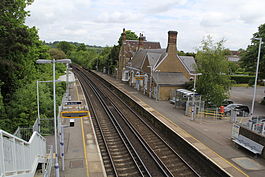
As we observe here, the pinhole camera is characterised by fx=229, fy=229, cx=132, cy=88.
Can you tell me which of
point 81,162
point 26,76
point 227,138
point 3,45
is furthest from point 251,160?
point 26,76

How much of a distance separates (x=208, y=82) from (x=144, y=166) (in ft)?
50.7

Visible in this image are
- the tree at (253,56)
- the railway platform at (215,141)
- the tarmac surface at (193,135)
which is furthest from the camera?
the tree at (253,56)

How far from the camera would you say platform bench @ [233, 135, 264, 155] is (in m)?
14.8

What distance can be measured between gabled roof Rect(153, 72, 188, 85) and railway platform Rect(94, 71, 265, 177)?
7400 mm

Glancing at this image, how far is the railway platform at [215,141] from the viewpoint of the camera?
1327 centimetres

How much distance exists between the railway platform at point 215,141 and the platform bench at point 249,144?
1.39ft

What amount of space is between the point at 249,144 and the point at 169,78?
67.0 feet

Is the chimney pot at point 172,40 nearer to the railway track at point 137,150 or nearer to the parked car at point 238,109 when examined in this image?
the parked car at point 238,109

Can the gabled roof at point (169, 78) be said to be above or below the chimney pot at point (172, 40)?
below

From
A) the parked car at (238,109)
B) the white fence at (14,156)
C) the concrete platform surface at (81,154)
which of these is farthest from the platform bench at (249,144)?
the white fence at (14,156)

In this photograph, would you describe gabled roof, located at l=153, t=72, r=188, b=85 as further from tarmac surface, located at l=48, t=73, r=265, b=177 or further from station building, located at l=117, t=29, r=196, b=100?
tarmac surface, located at l=48, t=73, r=265, b=177

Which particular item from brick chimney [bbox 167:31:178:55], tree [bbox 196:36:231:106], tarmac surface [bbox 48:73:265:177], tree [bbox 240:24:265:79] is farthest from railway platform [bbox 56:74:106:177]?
tree [bbox 240:24:265:79]

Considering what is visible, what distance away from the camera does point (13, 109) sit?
20.6 meters

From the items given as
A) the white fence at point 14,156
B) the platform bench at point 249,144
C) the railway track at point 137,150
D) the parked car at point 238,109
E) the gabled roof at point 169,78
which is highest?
the gabled roof at point 169,78
